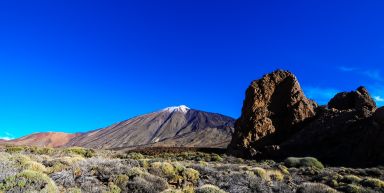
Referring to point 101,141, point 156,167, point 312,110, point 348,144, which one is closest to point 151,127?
point 101,141

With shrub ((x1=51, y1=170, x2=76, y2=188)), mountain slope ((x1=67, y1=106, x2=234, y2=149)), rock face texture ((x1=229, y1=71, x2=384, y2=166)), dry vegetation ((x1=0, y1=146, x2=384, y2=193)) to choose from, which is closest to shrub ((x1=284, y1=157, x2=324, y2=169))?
rock face texture ((x1=229, y1=71, x2=384, y2=166))

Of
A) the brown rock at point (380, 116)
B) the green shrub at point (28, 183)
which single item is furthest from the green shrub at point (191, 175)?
the brown rock at point (380, 116)

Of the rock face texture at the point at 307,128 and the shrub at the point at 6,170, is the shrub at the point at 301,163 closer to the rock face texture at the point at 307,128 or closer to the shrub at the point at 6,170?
the rock face texture at the point at 307,128

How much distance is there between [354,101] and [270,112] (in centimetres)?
1155

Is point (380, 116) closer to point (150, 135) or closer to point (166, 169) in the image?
point (166, 169)

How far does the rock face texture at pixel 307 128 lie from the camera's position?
3641 centimetres

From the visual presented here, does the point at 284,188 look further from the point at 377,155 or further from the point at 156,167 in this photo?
the point at 377,155

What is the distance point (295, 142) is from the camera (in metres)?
44.8

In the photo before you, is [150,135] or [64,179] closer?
[64,179]

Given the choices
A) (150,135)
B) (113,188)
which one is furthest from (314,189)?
(150,135)

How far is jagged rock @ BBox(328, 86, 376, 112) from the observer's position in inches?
1947

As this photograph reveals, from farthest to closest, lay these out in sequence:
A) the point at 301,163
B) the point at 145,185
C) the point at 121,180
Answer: the point at 301,163 < the point at 121,180 < the point at 145,185

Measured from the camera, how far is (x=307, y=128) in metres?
47.5

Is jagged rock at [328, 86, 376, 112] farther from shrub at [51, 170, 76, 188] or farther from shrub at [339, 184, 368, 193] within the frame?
shrub at [51, 170, 76, 188]
